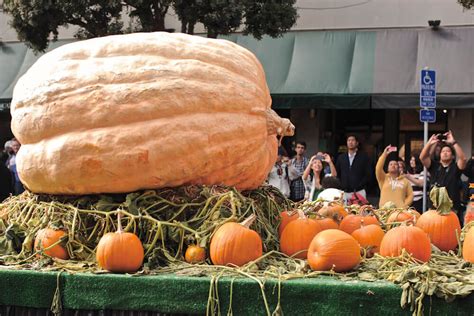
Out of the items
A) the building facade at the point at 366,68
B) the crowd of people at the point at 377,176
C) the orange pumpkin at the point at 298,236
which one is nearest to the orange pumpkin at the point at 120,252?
the orange pumpkin at the point at 298,236

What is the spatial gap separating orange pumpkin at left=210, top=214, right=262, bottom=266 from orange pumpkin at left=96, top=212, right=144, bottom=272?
1.00 feet

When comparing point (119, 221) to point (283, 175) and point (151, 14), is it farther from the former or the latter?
point (151, 14)

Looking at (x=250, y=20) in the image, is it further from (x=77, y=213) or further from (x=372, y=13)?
(x=77, y=213)

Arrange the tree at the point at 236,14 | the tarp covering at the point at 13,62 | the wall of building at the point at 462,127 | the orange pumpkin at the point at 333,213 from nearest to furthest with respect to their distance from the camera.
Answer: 1. the orange pumpkin at the point at 333,213
2. the tree at the point at 236,14
3. the wall of building at the point at 462,127
4. the tarp covering at the point at 13,62

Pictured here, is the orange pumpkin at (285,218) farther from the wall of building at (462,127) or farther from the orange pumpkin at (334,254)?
the wall of building at (462,127)

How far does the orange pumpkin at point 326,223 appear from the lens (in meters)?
3.22

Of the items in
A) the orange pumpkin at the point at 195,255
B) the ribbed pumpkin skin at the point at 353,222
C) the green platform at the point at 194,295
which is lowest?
the green platform at the point at 194,295

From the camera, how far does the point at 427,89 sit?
9.69 meters

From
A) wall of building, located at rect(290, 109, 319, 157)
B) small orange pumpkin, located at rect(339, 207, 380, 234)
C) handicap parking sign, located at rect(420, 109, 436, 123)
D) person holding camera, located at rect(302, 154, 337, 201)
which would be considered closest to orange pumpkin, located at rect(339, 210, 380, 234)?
small orange pumpkin, located at rect(339, 207, 380, 234)

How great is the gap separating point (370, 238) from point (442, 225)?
400mm

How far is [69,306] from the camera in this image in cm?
266

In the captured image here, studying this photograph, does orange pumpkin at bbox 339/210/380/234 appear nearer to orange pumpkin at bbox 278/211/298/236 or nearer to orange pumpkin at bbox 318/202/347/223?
orange pumpkin at bbox 318/202/347/223

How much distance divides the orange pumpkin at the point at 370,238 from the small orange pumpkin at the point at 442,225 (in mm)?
262

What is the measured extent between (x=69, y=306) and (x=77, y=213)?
1.79ft
